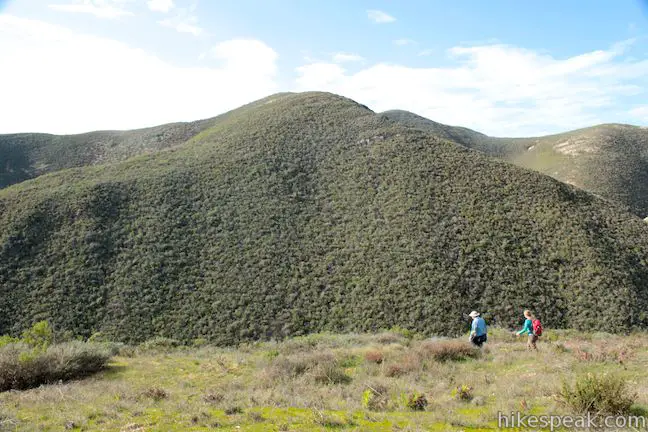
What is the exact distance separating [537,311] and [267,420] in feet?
63.3

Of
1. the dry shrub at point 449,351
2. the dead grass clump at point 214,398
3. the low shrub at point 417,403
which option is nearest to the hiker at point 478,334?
the dry shrub at point 449,351

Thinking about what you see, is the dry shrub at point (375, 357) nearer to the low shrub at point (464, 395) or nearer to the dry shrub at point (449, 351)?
the dry shrub at point (449, 351)

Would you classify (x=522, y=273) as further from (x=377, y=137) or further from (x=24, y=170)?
(x=24, y=170)

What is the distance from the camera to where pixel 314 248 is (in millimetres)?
29000

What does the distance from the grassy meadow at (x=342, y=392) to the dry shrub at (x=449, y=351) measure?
0.03 metres

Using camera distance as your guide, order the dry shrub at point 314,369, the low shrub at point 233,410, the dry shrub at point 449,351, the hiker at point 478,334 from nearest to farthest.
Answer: the low shrub at point 233,410, the dry shrub at point 314,369, the dry shrub at point 449,351, the hiker at point 478,334

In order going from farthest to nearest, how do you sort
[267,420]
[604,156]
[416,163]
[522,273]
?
[604,156], [416,163], [522,273], [267,420]

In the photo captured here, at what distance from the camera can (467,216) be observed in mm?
29594

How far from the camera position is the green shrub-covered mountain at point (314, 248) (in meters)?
23.4

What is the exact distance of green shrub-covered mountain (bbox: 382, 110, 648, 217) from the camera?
199ft

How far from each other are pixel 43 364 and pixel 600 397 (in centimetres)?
Answer: 1318

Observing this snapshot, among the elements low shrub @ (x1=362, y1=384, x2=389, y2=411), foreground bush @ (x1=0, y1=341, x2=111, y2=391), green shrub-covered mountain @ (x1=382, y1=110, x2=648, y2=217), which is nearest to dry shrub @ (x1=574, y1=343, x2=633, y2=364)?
low shrub @ (x1=362, y1=384, x2=389, y2=411)

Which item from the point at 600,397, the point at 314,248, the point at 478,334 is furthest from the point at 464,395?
the point at 314,248

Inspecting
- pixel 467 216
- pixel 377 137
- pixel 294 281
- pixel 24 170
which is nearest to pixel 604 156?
pixel 377 137
